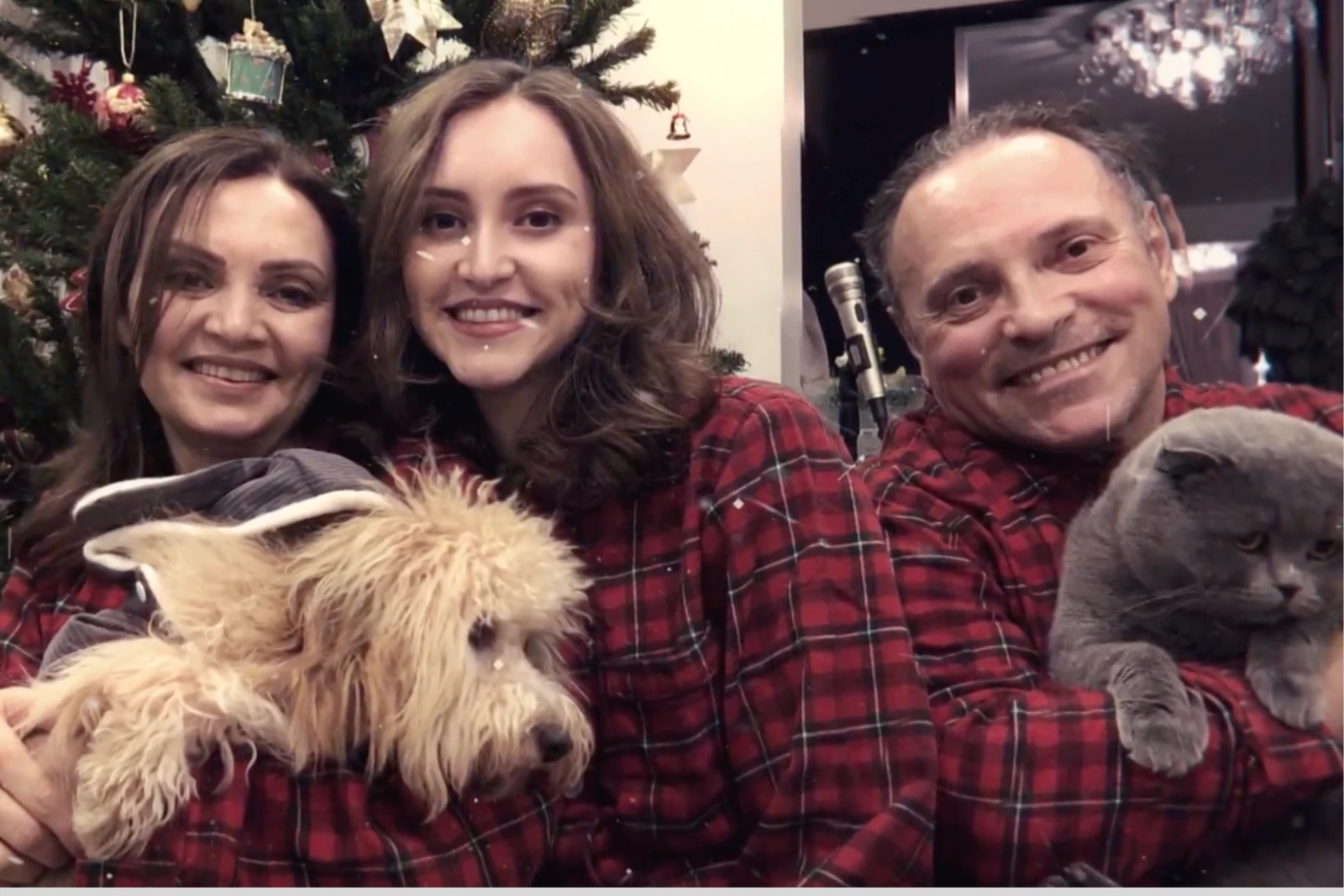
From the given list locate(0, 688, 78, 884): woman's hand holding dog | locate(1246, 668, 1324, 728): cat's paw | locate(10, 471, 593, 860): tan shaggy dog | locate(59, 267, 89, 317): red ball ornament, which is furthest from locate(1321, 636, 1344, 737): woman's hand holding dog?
locate(59, 267, 89, 317): red ball ornament

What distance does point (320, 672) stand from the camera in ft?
2.43

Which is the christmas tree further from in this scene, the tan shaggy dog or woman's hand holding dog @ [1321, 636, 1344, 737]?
woman's hand holding dog @ [1321, 636, 1344, 737]

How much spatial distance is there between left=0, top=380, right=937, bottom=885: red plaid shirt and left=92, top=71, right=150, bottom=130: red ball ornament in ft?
1.35

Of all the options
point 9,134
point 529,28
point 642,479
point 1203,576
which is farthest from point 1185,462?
point 9,134

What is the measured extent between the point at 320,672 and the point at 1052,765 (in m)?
0.54

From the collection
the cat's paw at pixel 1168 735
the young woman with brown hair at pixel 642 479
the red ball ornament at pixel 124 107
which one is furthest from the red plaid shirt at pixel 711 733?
the red ball ornament at pixel 124 107

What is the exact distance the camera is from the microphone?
82 centimetres

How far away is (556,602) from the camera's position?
2.57ft

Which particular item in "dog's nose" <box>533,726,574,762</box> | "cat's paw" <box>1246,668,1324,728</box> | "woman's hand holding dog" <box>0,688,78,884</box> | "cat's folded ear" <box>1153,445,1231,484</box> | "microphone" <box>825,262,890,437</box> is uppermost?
"microphone" <box>825,262,890,437</box>

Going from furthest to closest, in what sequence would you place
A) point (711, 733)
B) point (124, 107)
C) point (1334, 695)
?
1. point (124, 107)
2. point (711, 733)
3. point (1334, 695)

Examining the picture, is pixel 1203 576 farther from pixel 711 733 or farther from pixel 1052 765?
pixel 711 733

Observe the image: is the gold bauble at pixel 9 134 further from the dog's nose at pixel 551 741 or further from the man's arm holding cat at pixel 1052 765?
the man's arm holding cat at pixel 1052 765

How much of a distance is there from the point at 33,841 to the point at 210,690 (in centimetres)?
20

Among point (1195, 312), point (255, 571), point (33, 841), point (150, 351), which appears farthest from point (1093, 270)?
point (33, 841)
